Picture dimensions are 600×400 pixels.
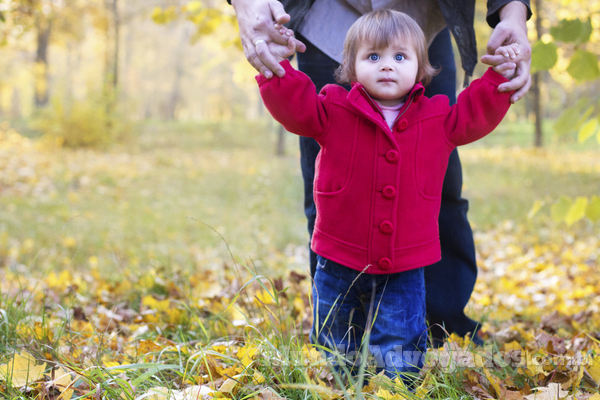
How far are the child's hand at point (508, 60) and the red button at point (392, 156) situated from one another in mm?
374

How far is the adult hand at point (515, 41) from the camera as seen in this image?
130 centimetres

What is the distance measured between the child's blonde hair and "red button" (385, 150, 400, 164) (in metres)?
0.29

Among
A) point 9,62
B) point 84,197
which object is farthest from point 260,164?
point 9,62

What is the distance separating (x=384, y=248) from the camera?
1380mm

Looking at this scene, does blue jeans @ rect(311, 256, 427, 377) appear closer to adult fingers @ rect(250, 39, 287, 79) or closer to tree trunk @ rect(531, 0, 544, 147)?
adult fingers @ rect(250, 39, 287, 79)

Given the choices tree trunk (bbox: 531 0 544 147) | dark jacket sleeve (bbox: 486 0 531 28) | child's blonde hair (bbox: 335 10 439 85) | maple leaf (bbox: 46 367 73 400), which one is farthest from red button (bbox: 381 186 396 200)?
tree trunk (bbox: 531 0 544 147)

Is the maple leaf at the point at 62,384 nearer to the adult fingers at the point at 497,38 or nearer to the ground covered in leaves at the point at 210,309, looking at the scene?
the ground covered in leaves at the point at 210,309

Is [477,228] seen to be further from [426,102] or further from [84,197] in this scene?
[84,197]

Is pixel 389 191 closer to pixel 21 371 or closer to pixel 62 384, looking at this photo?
pixel 62 384

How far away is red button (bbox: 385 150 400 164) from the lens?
1.35 meters

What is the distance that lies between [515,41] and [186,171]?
9037 millimetres

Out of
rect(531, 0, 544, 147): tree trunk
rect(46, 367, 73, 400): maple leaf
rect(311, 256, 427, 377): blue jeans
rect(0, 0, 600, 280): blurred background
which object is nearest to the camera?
rect(46, 367, 73, 400): maple leaf

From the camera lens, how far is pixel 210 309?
2180 millimetres

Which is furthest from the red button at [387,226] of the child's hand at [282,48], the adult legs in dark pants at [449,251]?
the child's hand at [282,48]
